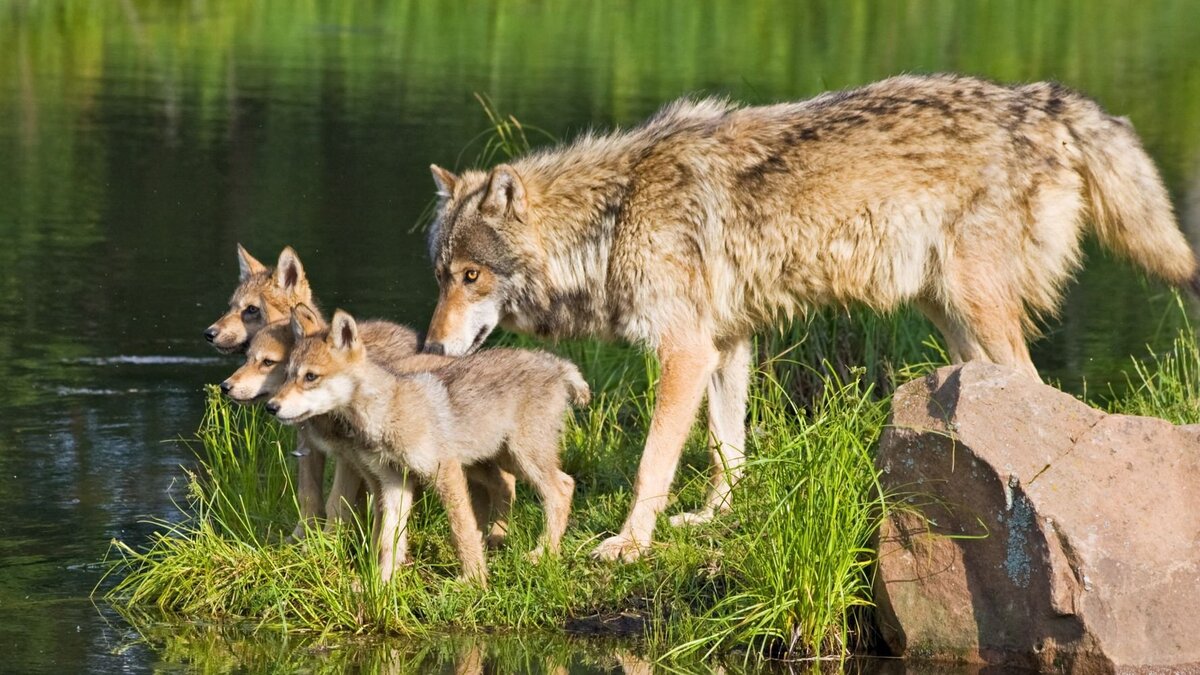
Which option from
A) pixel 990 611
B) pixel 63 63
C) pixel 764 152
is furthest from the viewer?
pixel 63 63

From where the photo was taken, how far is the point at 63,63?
28766 mm

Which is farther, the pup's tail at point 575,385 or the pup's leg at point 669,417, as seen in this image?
the pup's tail at point 575,385

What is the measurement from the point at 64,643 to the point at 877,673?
349 centimetres

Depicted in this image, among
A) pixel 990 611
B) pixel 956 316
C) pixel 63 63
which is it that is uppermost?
pixel 956 316

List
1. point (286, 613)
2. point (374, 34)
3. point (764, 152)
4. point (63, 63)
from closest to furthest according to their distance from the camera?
point (286, 613), point (764, 152), point (63, 63), point (374, 34)

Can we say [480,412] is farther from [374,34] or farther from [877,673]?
[374,34]

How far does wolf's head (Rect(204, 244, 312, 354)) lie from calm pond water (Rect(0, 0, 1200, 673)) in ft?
4.53

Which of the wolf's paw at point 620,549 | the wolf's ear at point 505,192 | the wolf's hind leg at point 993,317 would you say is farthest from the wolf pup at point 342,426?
the wolf's hind leg at point 993,317

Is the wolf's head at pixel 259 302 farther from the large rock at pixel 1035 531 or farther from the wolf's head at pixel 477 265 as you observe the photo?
the large rock at pixel 1035 531

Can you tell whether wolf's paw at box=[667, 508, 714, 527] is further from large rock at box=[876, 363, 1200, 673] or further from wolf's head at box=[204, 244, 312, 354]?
wolf's head at box=[204, 244, 312, 354]

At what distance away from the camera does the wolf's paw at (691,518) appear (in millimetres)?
8898

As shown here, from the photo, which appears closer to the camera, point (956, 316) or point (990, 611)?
point (990, 611)

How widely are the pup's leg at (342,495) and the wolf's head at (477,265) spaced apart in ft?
2.30

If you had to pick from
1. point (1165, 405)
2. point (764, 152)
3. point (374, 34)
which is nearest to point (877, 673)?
point (764, 152)
